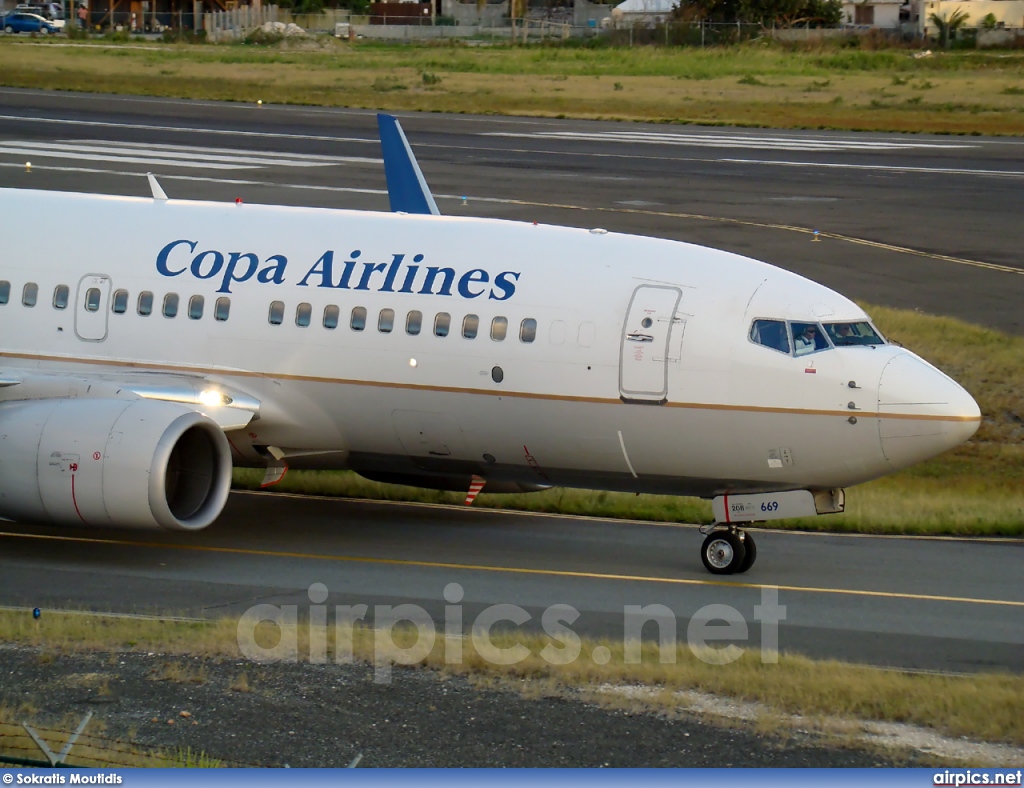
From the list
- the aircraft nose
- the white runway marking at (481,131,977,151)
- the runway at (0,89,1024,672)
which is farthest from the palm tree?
the aircraft nose

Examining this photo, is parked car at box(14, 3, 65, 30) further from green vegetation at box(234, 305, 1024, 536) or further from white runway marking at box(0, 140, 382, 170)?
green vegetation at box(234, 305, 1024, 536)

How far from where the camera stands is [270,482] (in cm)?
2061

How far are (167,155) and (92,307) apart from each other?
28.3 meters

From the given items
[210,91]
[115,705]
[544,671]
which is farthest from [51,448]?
[210,91]

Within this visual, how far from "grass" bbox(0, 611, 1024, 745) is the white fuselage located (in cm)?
332

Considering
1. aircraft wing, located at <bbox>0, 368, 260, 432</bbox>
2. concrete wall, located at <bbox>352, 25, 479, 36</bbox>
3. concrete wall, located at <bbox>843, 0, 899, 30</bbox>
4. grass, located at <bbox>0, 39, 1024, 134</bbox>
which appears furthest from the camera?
concrete wall, located at <bbox>843, 0, 899, 30</bbox>

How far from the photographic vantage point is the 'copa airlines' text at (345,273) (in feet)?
62.6

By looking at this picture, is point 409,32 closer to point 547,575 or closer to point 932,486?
point 932,486

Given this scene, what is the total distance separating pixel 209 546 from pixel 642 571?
5544 mm

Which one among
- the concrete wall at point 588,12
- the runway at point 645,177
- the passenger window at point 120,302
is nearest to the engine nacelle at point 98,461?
the passenger window at point 120,302

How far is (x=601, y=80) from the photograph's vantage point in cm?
7594

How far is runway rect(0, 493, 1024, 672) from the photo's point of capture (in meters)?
16.9

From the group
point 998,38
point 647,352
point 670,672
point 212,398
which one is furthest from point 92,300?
point 998,38

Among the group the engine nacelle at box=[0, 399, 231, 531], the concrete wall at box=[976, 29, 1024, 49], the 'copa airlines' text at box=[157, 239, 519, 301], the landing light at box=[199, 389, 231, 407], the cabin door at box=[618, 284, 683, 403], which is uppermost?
the concrete wall at box=[976, 29, 1024, 49]
